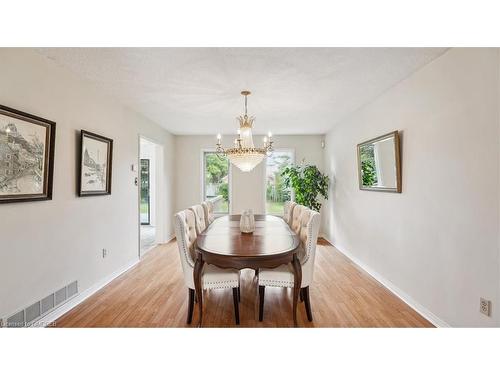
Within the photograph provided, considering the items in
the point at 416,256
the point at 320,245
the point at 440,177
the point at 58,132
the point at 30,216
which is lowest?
the point at 320,245

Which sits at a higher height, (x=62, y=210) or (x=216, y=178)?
(x=216, y=178)

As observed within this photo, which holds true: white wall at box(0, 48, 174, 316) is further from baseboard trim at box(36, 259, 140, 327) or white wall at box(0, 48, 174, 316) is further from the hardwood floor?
the hardwood floor

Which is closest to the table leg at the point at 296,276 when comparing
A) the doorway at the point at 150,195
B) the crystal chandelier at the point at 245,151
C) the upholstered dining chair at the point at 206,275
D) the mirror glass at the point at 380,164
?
the upholstered dining chair at the point at 206,275

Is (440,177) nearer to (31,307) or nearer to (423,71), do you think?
(423,71)

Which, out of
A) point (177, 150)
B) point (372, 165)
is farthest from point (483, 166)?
point (177, 150)

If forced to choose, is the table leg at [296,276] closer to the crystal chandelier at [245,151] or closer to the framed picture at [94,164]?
the crystal chandelier at [245,151]

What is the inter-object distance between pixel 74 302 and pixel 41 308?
1.29 feet

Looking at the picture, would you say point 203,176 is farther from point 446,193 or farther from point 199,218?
point 446,193

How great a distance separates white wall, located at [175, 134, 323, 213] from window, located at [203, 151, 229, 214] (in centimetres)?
19

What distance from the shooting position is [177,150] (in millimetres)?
5750

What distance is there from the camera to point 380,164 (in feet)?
9.98

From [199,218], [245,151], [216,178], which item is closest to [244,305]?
[199,218]

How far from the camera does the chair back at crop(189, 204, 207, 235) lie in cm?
277
